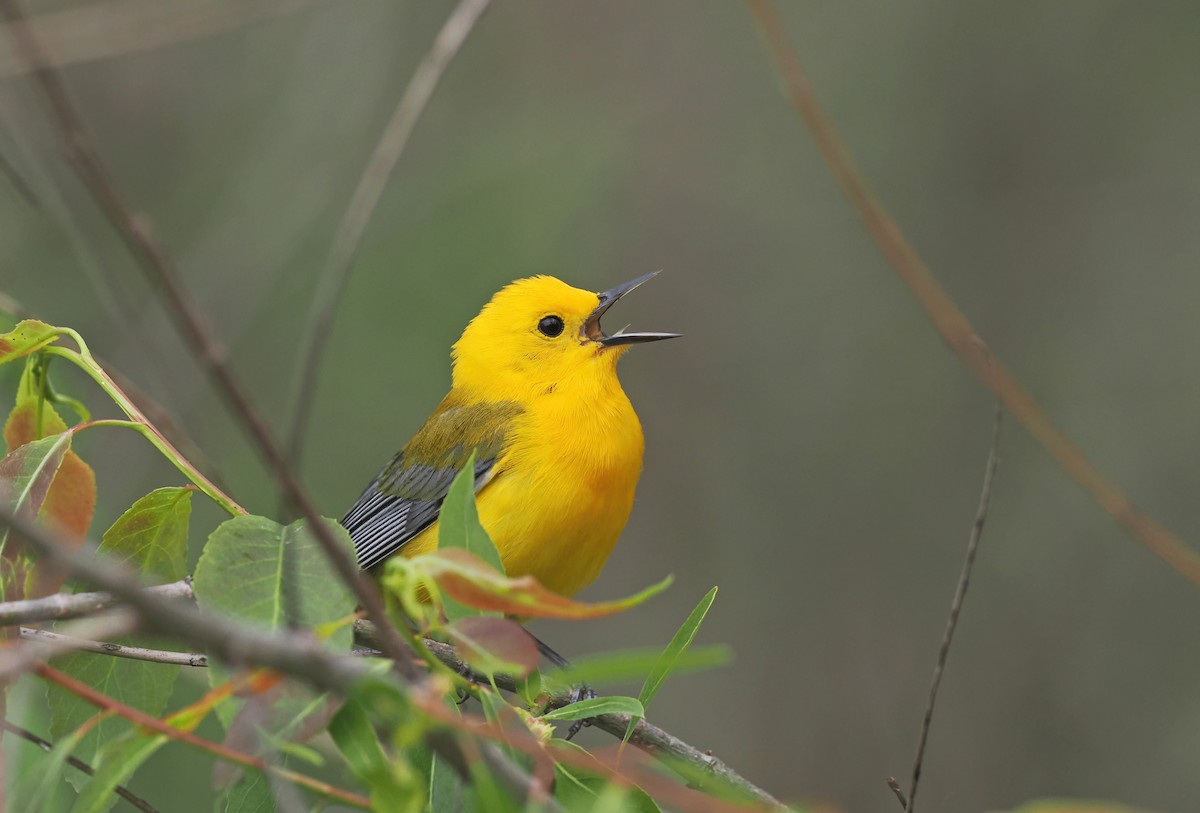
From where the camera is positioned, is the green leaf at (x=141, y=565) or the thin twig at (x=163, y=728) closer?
the thin twig at (x=163, y=728)

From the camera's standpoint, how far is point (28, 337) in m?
2.42

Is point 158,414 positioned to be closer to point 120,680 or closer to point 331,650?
point 120,680

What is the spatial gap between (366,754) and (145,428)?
102cm

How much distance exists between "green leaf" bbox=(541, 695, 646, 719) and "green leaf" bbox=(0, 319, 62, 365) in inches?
46.7

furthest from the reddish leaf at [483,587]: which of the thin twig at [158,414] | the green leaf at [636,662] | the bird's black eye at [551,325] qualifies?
the bird's black eye at [551,325]

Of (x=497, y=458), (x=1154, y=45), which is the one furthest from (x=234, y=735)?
(x=1154, y=45)

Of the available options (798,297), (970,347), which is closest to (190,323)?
(970,347)

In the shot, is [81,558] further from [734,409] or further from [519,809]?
[734,409]

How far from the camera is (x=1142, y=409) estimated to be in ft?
27.7

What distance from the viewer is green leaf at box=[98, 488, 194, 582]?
2365 millimetres

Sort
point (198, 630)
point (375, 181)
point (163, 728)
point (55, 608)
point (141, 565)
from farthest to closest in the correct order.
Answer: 1. point (141, 565)
2. point (375, 181)
3. point (55, 608)
4. point (163, 728)
5. point (198, 630)

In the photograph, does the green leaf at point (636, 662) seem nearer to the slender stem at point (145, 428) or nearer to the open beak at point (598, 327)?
the slender stem at point (145, 428)

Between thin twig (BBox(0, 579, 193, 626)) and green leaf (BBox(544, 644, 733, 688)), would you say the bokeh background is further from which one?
green leaf (BBox(544, 644, 733, 688))

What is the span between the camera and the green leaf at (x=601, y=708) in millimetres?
1979
